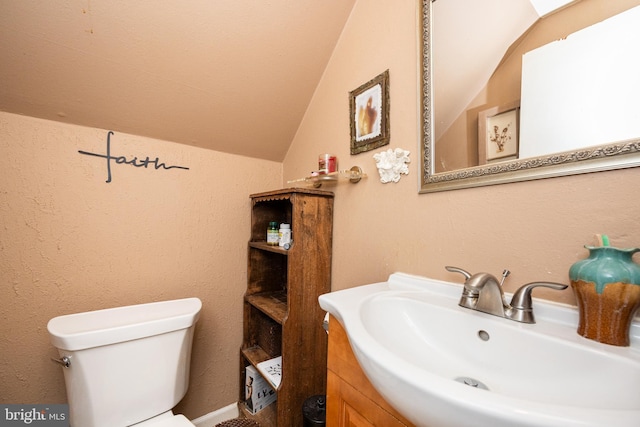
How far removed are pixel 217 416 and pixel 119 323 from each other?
2.53 feet

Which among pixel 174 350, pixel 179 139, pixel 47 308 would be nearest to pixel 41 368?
pixel 47 308

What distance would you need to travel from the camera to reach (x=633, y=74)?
476mm

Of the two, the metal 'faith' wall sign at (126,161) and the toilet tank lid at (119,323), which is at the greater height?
the metal 'faith' wall sign at (126,161)

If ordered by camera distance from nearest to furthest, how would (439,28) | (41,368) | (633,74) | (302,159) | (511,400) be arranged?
1. (511,400)
2. (633,74)
3. (439,28)
4. (41,368)
5. (302,159)

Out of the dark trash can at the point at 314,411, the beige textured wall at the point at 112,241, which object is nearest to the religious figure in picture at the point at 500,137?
the dark trash can at the point at 314,411

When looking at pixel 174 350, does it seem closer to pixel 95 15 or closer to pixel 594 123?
pixel 95 15

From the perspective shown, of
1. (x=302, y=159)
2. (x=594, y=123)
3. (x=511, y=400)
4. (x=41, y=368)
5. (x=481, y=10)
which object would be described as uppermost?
(x=481, y=10)

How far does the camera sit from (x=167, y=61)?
37.5 inches

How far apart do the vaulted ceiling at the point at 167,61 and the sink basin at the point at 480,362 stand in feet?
3.24

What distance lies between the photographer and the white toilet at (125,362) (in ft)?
2.58

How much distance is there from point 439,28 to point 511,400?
93cm

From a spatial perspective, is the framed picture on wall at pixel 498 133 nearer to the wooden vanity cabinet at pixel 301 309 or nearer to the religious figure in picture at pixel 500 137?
the religious figure in picture at pixel 500 137

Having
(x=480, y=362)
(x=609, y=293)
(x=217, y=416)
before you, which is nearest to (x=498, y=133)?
(x=609, y=293)
